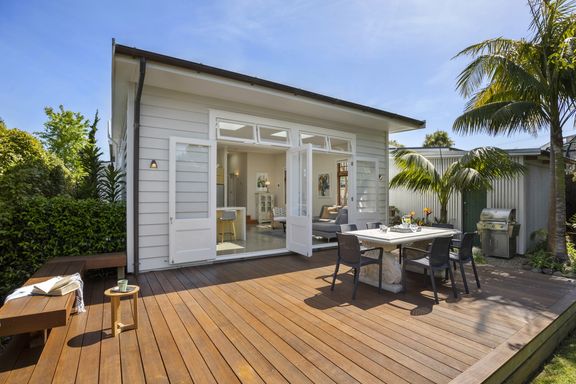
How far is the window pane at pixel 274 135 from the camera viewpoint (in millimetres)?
6031

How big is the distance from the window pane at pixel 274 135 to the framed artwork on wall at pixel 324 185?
19.0ft

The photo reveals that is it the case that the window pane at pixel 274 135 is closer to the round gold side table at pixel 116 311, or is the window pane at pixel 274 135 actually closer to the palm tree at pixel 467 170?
the palm tree at pixel 467 170

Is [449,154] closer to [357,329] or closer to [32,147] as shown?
[357,329]

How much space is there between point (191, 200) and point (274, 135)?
264 cm

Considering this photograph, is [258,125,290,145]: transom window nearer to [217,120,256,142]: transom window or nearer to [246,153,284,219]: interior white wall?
[217,120,256,142]: transom window

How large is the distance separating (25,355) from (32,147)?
6863mm

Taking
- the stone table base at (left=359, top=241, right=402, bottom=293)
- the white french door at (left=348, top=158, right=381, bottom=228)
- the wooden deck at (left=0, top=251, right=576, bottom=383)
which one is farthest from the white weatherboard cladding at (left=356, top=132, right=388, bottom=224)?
the stone table base at (left=359, top=241, right=402, bottom=293)

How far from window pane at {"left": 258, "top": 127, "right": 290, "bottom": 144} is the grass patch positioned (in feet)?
16.4

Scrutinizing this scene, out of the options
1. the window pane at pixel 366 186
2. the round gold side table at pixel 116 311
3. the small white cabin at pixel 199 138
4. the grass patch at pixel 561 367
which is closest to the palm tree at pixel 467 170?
the window pane at pixel 366 186

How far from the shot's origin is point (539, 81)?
5336 millimetres

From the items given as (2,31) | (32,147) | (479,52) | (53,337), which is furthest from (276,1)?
(32,147)

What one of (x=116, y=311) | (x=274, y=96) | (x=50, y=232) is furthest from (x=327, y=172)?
(x=116, y=311)

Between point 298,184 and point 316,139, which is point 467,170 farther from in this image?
point 298,184

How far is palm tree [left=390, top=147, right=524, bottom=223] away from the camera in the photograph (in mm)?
6031
